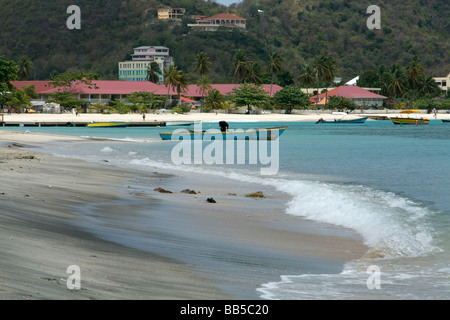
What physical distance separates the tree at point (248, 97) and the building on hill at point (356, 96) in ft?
75.7

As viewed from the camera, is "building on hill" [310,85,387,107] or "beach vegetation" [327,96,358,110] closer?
"beach vegetation" [327,96,358,110]

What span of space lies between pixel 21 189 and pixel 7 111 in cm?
9301

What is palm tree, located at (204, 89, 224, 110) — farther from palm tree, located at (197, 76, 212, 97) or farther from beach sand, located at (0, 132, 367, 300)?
beach sand, located at (0, 132, 367, 300)

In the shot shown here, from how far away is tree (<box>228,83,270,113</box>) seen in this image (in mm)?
116250

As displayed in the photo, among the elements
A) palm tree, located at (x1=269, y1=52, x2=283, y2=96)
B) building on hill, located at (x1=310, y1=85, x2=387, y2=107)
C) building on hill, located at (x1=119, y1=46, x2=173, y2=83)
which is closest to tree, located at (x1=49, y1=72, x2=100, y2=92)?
palm tree, located at (x1=269, y1=52, x2=283, y2=96)

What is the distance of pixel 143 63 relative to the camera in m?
192

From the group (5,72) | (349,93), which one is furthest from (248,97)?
(5,72)

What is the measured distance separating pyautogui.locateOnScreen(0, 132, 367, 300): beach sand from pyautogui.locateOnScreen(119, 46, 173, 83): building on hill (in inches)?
6761

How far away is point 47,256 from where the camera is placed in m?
9.09

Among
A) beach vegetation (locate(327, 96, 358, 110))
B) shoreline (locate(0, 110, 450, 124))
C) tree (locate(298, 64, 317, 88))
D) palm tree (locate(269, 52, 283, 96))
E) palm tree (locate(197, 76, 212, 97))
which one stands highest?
palm tree (locate(269, 52, 283, 96))

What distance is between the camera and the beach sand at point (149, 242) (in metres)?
8.22

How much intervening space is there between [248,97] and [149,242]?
10585 cm

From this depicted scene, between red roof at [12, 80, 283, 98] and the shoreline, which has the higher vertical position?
red roof at [12, 80, 283, 98]

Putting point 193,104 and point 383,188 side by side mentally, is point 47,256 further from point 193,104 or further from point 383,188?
point 193,104
